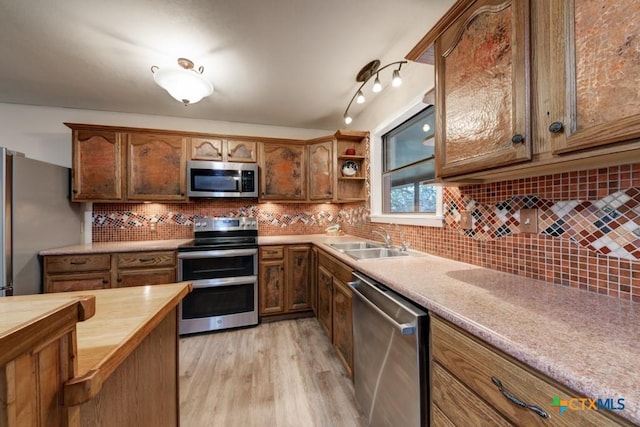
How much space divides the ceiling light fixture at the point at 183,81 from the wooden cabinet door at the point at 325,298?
6.00ft

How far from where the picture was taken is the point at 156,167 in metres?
2.63

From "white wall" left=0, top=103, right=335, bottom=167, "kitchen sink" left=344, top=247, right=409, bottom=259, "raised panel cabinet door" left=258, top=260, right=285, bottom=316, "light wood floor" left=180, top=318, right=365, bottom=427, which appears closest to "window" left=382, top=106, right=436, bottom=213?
"kitchen sink" left=344, top=247, right=409, bottom=259

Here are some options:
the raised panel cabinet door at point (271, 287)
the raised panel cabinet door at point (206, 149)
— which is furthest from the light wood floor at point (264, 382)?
the raised panel cabinet door at point (206, 149)

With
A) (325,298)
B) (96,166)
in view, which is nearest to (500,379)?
(325,298)

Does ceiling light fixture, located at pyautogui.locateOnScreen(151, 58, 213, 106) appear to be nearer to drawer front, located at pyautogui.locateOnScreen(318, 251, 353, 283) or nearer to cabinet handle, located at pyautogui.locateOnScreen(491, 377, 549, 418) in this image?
drawer front, located at pyautogui.locateOnScreen(318, 251, 353, 283)

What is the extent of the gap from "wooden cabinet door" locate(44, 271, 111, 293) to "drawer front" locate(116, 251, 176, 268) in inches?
7.0

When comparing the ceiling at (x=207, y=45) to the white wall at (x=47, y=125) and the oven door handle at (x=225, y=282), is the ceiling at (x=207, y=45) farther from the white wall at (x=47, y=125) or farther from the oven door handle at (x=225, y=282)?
the oven door handle at (x=225, y=282)

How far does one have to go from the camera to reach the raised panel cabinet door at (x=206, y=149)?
2.72m

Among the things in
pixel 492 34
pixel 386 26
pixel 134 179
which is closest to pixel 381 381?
pixel 492 34

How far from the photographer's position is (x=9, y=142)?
2.58 meters

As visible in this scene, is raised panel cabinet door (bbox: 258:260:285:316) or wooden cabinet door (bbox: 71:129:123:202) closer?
wooden cabinet door (bbox: 71:129:123:202)

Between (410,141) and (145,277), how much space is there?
293 centimetres

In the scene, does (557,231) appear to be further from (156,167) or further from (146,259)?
(156,167)

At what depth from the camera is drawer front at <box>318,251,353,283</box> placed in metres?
1.66
